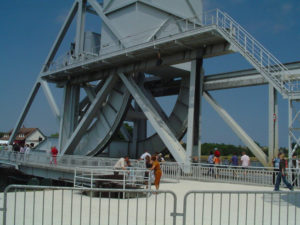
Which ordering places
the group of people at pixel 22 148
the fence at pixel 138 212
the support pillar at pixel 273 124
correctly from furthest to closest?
the group of people at pixel 22 148 → the support pillar at pixel 273 124 → the fence at pixel 138 212

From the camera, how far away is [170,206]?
1041cm

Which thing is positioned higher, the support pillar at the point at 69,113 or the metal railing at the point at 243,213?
the support pillar at the point at 69,113

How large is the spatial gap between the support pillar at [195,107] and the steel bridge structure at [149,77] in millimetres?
61

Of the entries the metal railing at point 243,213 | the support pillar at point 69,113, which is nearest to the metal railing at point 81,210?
the metal railing at point 243,213

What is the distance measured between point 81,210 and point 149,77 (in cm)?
2694

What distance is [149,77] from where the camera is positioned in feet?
110

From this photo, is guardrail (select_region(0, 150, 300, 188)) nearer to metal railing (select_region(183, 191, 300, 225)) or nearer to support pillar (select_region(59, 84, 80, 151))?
metal railing (select_region(183, 191, 300, 225))

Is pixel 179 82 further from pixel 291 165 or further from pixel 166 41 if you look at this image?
pixel 291 165

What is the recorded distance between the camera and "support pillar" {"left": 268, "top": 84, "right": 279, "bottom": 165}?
19.7m

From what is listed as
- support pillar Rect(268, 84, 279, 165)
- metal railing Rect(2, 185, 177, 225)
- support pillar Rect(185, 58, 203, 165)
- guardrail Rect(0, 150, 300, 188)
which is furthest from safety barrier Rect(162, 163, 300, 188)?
metal railing Rect(2, 185, 177, 225)

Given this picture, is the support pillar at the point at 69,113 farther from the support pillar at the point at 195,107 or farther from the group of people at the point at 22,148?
the support pillar at the point at 195,107

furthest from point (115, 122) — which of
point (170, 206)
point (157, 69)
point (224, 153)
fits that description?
point (224, 153)

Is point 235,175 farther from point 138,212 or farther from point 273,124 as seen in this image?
point 138,212

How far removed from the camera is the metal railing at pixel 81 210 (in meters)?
6.88
